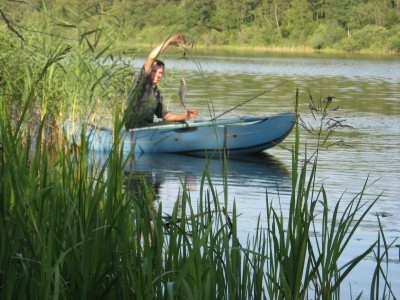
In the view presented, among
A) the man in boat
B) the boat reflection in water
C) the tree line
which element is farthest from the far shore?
the man in boat

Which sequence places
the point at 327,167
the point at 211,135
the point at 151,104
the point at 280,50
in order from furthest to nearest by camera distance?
the point at 280,50, the point at 211,135, the point at 327,167, the point at 151,104

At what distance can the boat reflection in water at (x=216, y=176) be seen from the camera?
9398 millimetres

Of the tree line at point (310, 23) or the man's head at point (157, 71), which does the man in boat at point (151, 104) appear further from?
the tree line at point (310, 23)

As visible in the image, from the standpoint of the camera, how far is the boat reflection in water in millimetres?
9398

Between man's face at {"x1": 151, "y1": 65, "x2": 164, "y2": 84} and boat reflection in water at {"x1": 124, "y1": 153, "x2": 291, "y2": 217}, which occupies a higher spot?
man's face at {"x1": 151, "y1": 65, "x2": 164, "y2": 84}

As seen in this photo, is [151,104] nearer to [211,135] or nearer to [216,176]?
[211,135]

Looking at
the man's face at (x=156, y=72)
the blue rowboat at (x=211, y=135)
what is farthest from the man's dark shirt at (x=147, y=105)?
the blue rowboat at (x=211, y=135)

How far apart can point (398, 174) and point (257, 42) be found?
207 feet

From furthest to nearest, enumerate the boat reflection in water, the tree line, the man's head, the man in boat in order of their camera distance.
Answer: the tree line
the man in boat
the man's head
the boat reflection in water

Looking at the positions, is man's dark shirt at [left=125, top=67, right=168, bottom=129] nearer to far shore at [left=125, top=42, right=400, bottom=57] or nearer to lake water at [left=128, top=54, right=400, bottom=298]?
lake water at [left=128, top=54, right=400, bottom=298]

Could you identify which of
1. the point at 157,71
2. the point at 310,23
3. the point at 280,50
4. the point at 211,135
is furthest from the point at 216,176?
the point at 310,23

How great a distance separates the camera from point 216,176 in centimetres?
1082

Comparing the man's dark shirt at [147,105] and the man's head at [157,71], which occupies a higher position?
the man's head at [157,71]

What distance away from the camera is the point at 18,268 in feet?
11.5
